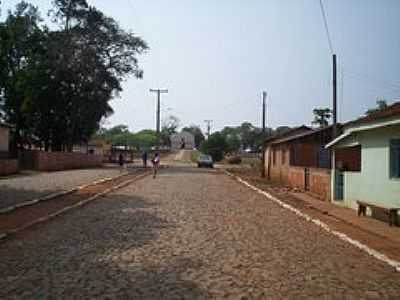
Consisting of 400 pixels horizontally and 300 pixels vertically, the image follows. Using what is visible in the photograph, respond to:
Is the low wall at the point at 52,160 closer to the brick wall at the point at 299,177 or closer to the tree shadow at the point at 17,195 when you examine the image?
the brick wall at the point at 299,177

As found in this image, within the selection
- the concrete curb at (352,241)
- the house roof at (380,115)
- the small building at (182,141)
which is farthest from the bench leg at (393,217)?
the small building at (182,141)

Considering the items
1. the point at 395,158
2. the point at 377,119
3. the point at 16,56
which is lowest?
the point at 395,158

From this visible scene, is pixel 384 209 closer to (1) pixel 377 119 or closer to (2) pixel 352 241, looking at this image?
(1) pixel 377 119

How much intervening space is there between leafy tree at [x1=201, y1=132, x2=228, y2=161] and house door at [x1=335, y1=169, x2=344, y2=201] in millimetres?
72946

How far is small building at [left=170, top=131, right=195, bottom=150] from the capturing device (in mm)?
164375

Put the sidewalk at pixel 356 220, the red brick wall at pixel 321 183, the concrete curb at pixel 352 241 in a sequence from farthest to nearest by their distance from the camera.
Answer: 1. the red brick wall at pixel 321 183
2. the sidewalk at pixel 356 220
3. the concrete curb at pixel 352 241

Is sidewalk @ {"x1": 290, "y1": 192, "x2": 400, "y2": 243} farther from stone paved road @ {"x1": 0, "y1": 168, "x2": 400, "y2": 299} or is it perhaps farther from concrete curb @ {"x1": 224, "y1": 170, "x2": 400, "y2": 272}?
stone paved road @ {"x1": 0, "y1": 168, "x2": 400, "y2": 299}

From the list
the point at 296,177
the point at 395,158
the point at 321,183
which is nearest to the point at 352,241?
the point at 395,158

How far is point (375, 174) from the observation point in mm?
18062

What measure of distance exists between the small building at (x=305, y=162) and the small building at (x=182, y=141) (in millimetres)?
118792

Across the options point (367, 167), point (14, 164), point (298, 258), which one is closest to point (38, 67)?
point (14, 164)

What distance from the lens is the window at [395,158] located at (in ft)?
54.5

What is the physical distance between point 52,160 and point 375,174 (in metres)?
36.3

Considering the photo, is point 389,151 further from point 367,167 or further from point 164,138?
point 164,138
